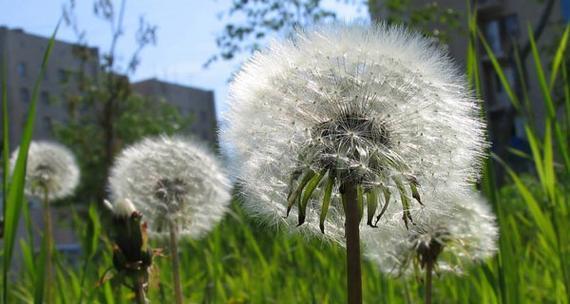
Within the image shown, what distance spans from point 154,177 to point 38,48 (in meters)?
50.3

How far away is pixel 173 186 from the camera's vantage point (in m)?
2.76

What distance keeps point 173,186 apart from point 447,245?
1093 mm

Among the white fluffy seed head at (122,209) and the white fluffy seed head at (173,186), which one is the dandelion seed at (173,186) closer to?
the white fluffy seed head at (173,186)

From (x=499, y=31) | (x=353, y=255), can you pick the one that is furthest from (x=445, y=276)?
(x=499, y=31)

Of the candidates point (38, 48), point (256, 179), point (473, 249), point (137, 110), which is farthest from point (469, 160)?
point (38, 48)

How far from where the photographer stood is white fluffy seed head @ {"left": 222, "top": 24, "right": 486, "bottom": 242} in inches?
52.4

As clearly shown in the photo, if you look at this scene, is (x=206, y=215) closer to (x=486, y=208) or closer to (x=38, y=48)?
(x=486, y=208)

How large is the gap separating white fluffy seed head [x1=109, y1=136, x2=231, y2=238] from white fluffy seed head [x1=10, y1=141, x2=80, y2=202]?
6.73ft

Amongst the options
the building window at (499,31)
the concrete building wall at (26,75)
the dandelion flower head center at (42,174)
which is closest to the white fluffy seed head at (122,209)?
the dandelion flower head center at (42,174)

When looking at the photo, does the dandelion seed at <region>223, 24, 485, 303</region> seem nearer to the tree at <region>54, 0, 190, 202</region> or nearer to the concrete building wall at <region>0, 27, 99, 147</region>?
the tree at <region>54, 0, 190, 202</region>

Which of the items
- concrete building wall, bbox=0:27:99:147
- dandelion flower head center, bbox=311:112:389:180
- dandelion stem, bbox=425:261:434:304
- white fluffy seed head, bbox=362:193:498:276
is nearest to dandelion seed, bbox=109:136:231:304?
white fluffy seed head, bbox=362:193:498:276

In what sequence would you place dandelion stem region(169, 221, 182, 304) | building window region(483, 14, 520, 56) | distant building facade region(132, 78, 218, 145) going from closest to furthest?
1. dandelion stem region(169, 221, 182, 304)
2. building window region(483, 14, 520, 56)
3. distant building facade region(132, 78, 218, 145)

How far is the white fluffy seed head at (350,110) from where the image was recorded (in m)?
1.33

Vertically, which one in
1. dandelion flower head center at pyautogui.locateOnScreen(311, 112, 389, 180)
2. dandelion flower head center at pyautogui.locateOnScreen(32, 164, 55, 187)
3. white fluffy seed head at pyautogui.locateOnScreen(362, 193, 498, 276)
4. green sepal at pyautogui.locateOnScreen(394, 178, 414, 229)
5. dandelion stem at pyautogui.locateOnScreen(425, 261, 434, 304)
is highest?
dandelion flower head center at pyautogui.locateOnScreen(32, 164, 55, 187)
